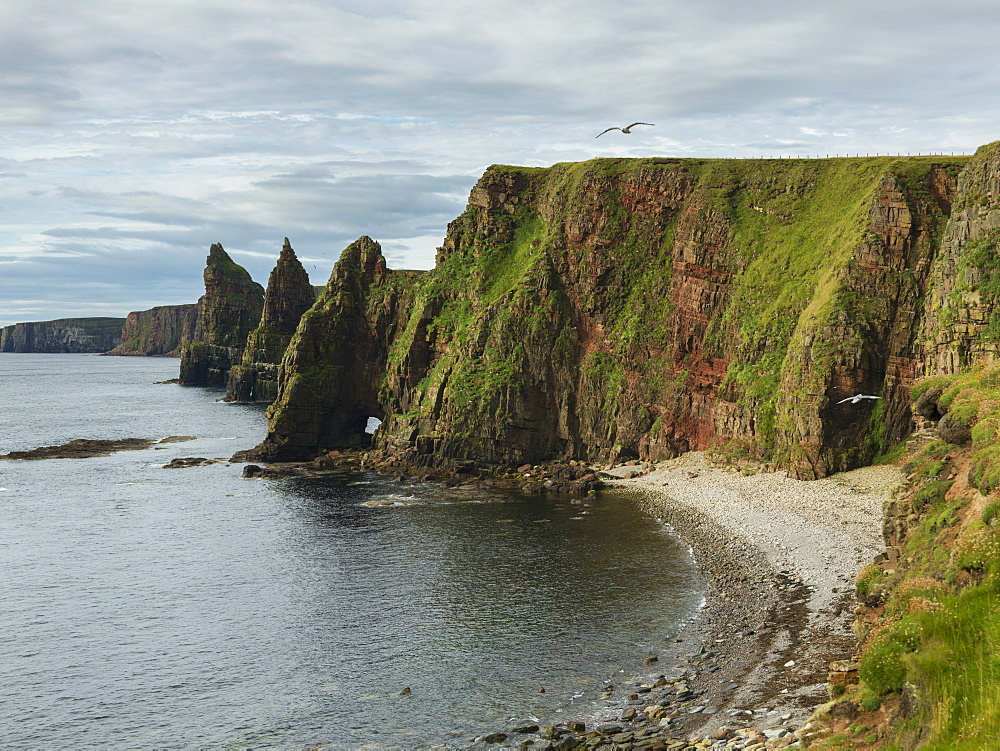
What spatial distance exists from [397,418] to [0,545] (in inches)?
1939

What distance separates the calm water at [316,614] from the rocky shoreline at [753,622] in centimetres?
214

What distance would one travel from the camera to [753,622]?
46750 millimetres

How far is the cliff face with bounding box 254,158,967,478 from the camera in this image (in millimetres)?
79875

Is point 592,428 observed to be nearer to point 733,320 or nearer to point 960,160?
point 733,320

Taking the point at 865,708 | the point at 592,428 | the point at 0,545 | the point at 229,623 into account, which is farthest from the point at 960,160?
the point at 0,545

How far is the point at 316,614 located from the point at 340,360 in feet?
227

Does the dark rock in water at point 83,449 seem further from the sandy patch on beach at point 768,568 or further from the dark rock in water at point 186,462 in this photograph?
the sandy patch on beach at point 768,568

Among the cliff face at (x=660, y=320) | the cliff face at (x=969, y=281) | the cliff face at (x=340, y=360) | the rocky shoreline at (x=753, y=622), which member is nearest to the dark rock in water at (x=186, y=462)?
the cliff face at (x=340, y=360)

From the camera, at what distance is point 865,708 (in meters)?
25.0

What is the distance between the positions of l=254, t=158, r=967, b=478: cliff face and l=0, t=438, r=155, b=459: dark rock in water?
116 feet

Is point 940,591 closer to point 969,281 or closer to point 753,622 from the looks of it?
point 753,622

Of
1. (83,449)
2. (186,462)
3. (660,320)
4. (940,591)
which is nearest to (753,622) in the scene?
(940,591)

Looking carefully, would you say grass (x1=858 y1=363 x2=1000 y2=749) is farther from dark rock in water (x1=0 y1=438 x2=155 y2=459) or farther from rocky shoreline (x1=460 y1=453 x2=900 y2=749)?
dark rock in water (x1=0 y1=438 x2=155 y2=459)

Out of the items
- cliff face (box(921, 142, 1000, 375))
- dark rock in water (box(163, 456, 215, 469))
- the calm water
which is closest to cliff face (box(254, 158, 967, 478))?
cliff face (box(921, 142, 1000, 375))
